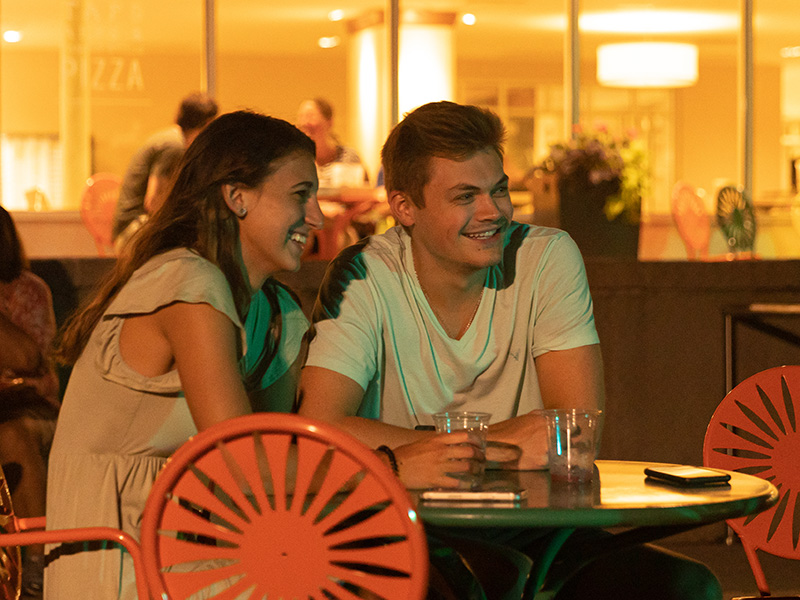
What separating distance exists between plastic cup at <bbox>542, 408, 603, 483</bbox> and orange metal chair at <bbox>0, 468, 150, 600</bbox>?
720 mm

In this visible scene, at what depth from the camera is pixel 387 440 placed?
2.09 metres

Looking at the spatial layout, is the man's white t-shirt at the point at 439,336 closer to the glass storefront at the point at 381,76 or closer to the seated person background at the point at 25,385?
the seated person background at the point at 25,385

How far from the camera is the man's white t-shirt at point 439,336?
2.36m

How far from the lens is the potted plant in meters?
4.80

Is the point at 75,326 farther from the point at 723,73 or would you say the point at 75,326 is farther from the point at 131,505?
the point at 723,73

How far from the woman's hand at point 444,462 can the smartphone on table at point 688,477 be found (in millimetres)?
313

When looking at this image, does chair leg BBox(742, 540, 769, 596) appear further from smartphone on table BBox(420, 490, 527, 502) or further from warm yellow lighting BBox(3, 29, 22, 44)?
warm yellow lighting BBox(3, 29, 22, 44)

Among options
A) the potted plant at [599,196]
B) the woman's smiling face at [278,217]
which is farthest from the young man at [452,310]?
the potted plant at [599,196]

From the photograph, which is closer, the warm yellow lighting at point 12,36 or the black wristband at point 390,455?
the black wristband at point 390,455

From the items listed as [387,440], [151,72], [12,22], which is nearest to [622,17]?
[151,72]

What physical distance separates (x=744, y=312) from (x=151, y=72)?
5.97 m

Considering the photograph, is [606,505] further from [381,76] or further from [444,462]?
[381,76]

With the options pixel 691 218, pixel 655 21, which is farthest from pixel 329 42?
pixel 691 218

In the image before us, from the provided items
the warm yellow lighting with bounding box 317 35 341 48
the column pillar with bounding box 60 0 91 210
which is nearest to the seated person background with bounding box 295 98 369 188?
the warm yellow lighting with bounding box 317 35 341 48
